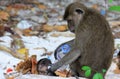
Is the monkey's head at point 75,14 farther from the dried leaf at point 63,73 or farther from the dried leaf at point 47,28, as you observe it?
the dried leaf at point 47,28

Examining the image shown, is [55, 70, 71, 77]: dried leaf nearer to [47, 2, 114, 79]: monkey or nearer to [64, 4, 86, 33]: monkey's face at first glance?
[47, 2, 114, 79]: monkey

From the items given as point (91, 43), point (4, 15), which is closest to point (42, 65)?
point (91, 43)

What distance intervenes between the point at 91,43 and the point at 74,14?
1.74ft

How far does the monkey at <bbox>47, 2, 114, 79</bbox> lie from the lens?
6.68m

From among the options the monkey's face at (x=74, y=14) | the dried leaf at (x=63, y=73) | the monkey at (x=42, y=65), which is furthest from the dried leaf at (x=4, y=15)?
the monkey's face at (x=74, y=14)

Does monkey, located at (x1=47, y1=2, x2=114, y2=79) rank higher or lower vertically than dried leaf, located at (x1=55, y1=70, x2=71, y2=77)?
higher

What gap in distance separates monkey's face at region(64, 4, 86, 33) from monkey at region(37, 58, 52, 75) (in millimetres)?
871

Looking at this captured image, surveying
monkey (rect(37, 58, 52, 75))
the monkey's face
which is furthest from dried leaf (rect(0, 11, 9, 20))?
the monkey's face

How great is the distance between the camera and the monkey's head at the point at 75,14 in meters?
6.99

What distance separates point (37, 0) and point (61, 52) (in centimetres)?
362

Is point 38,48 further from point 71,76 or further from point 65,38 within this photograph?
point 71,76

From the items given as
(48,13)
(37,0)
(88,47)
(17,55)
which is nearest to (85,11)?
(88,47)

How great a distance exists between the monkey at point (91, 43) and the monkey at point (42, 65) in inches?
28.5

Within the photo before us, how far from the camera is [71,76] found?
7484 mm
